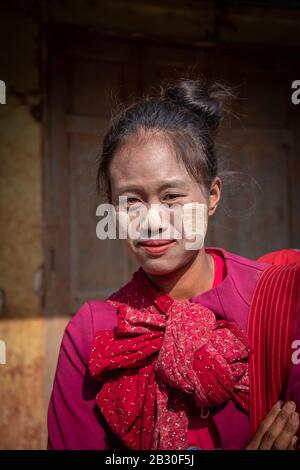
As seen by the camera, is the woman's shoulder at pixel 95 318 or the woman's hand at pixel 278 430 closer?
the woman's hand at pixel 278 430

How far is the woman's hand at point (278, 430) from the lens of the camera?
1.37 m

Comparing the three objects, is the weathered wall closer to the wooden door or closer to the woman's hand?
the wooden door

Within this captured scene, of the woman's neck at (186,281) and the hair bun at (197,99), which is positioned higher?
the hair bun at (197,99)

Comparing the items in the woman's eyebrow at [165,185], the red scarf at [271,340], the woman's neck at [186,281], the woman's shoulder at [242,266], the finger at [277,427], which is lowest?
the finger at [277,427]

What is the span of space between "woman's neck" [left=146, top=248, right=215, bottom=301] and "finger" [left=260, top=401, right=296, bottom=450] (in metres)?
0.44

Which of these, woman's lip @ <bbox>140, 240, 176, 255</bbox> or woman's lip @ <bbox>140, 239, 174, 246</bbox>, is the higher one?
woman's lip @ <bbox>140, 239, 174, 246</bbox>

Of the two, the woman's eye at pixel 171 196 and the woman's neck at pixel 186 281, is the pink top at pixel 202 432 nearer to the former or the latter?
the woman's neck at pixel 186 281

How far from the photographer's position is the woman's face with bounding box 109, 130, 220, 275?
5.02 ft

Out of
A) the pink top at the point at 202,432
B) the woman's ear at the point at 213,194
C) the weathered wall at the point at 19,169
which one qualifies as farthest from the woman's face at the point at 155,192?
the weathered wall at the point at 19,169

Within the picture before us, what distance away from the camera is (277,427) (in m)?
1.38

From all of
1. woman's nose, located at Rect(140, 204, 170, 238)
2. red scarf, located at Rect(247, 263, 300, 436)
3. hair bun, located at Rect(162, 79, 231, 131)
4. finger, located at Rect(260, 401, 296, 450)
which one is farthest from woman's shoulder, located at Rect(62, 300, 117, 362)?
hair bun, located at Rect(162, 79, 231, 131)

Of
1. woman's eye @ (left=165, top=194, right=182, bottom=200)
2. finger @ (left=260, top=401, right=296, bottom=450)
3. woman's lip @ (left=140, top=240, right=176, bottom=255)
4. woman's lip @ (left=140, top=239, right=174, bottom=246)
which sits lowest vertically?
finger @ (left=260, top=401, right=296, bottom=450)

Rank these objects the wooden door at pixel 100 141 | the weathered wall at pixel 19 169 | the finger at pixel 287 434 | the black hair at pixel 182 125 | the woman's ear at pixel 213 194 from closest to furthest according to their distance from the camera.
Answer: the finger at pixel 287 434 < the black hair at pixel 182 125 < the woman's ear at pixel 213 194 < the weathered wall at pixel 19 169 < the wooden door at pixel 100 141

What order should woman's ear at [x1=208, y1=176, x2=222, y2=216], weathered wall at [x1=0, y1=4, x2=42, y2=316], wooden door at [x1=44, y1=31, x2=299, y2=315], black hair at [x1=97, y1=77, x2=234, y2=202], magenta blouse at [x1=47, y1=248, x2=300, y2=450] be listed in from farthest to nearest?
wooden door at [x1=44, y1=31, x2=299, y2=315], weathered wall at [x1=0, y1=4, x2=42, y2=316], woman's ear at [x1=208, y1=176, x2=222, y2=216], black hair at [x1=97, y1=77, x2=234, y2=202], magenta blouse at [x1=47, y1=248, x2=300, y2=450]
